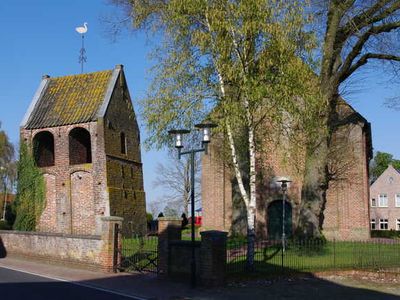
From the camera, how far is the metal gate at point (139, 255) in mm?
17062

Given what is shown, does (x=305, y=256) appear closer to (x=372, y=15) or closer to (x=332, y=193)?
Answer: (x=372, y=15)

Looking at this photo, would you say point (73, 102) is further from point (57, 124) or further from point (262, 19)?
point (262, 19)

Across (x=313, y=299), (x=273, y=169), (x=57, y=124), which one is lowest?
(x=313, y=299)

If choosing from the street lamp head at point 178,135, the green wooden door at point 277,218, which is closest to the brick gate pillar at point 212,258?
the street lamp head at point 178,135

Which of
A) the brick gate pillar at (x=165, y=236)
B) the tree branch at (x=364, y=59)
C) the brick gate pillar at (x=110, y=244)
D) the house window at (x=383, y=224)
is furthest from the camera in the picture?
the house window at (x=383, y=224)

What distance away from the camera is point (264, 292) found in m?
13.9

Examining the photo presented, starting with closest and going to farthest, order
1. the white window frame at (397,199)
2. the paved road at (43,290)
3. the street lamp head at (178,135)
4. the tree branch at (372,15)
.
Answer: the paved road at (43,290) < the street lamp head at (178,135) < the tree branch at (372,15) < the white window frame at (397,199)

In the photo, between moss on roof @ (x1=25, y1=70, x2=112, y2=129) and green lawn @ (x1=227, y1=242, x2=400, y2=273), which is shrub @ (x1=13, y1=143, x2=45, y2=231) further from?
green lawn @ (x1=227, y1=242, x2=400, y2=273)

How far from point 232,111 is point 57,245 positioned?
923 centimetres

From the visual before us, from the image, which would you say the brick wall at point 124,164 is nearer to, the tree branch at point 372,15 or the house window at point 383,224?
the tree branch at point 372,15

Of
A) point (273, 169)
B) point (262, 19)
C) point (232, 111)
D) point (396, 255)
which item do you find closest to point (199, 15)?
point (262, 19)

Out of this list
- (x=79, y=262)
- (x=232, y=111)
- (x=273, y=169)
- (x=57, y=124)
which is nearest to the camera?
(x=232, y=111)

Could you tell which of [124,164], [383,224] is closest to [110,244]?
[124,164]

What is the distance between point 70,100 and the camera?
98.8 ft
